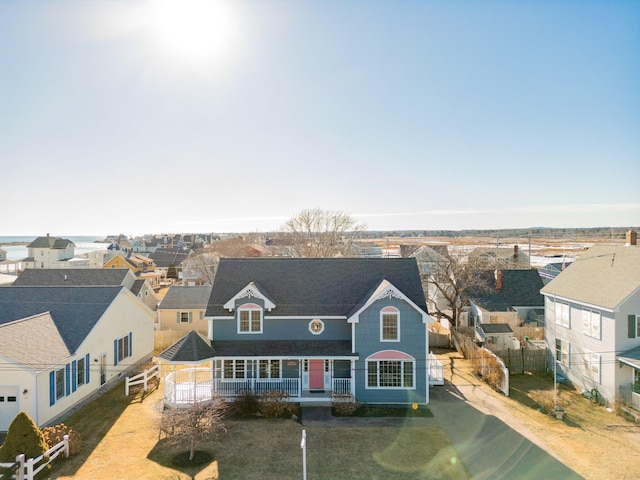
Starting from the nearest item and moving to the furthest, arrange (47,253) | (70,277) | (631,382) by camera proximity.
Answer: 1. (631,382)
2. (70,277)
3. (47,253)

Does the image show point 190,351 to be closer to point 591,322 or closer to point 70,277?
point 591,322

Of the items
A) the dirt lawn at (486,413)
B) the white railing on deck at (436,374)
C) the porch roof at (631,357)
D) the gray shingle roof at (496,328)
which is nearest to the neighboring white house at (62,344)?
the dirt lawn at (486,413)

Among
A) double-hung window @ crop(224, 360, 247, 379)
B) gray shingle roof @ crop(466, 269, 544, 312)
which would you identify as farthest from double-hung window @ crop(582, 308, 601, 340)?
double-hung window @ crop(224, 360, 247, 379)

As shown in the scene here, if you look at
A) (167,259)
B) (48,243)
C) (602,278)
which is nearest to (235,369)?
(602,278)

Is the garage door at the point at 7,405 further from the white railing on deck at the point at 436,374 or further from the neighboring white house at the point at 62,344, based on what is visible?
the white railing on deck at the point at 436,374

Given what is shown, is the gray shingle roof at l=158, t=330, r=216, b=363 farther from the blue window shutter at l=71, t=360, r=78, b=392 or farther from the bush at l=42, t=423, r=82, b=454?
the bush at l=42, t=423, r=82, b=454

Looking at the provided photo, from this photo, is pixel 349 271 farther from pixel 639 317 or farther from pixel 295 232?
pixel 295 232
